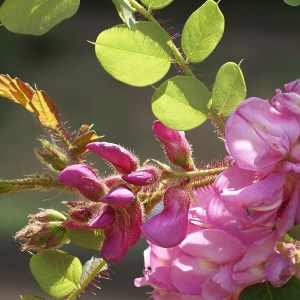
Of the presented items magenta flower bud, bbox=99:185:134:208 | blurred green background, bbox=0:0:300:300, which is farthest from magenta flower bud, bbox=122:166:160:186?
blurred green background, bbox=0:0:300:300

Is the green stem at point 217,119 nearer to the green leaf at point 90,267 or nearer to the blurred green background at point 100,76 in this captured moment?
the green leaf at point 90,267

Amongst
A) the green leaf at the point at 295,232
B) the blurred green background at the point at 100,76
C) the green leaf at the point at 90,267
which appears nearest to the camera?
the green leaf at the point at 295,232

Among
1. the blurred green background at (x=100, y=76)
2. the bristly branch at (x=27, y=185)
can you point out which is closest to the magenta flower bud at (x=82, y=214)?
the bristly branch at (x=27, y=185)

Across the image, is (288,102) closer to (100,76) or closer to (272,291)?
(272,291)

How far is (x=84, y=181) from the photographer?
31 cm

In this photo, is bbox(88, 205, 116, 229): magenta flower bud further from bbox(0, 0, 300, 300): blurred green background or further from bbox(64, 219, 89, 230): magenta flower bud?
bbox(0, 0, 300, 300): blurred green background

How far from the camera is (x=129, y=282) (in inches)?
105

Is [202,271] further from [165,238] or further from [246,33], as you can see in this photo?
[246,33]

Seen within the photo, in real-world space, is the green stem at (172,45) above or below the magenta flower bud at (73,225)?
above

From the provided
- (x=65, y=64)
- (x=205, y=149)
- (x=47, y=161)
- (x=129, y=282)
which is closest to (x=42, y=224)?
(x=47, y=161)

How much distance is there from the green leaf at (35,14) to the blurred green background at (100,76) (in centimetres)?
257

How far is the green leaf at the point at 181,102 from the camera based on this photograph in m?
0.33

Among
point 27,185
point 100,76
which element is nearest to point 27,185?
point 27,185

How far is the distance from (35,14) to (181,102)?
65mm
